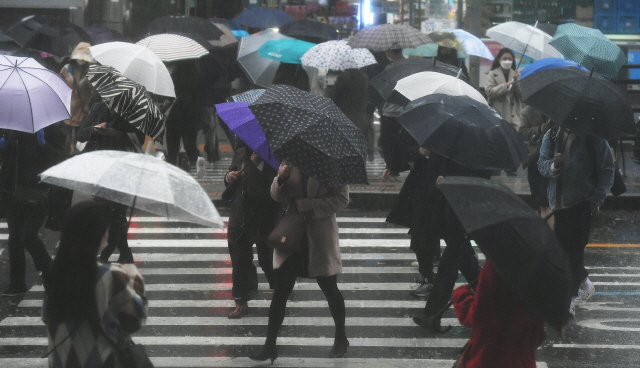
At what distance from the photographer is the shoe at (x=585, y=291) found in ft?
27.0

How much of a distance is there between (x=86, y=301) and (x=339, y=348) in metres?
3.17

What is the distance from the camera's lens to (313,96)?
20.9 feet

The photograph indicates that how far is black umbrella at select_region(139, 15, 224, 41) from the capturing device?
14.4m

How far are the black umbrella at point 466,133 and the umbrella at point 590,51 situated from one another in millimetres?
4047

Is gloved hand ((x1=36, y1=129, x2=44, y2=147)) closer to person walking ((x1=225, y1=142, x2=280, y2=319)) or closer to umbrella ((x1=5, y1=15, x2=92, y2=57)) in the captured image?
person walking ((x1=225, y1=142, x2=280, y2=319))

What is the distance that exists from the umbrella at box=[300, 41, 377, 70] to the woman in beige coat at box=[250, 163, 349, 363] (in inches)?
243

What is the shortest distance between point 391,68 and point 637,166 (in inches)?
344

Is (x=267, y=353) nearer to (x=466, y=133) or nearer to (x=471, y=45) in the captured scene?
(x=466, y=133)

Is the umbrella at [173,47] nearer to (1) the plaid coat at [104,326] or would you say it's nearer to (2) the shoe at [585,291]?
(2) the shoe at [585,291]

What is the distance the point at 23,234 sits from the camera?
804 centimetres

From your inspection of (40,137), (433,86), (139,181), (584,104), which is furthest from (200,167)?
(139,181)

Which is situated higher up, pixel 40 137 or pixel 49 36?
pixel 49 36

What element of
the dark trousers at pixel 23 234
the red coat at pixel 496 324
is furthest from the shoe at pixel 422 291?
the red coat at pixel 496 324

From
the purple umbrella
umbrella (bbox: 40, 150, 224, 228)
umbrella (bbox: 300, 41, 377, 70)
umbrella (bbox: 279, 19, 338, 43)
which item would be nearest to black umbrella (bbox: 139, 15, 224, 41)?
umbrella (bbox: 279, 19, 338, 43)
